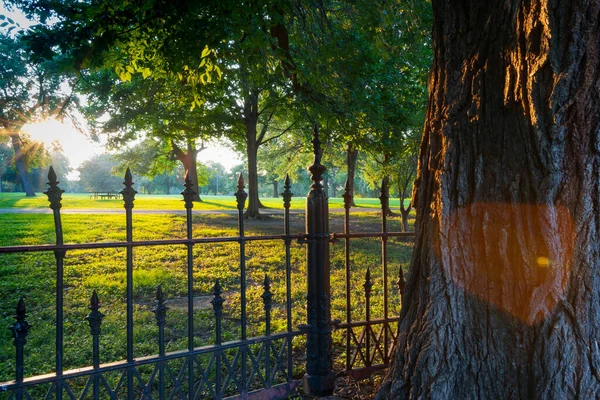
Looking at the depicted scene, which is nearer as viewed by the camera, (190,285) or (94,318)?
(94,318)

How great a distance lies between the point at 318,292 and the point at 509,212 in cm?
170

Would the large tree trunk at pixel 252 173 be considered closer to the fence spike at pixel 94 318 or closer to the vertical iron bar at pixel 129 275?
the vertical iron bar at pixel 129 275

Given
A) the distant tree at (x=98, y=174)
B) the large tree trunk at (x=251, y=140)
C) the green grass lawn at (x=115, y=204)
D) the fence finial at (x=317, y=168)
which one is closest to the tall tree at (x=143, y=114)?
the large tree trunk at (x=251, y=140)

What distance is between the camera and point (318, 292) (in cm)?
355

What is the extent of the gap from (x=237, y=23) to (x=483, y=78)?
2439mm

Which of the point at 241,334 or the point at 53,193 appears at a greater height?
the point at 53,193

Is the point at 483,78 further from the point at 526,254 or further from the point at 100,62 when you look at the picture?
the point at 100,62

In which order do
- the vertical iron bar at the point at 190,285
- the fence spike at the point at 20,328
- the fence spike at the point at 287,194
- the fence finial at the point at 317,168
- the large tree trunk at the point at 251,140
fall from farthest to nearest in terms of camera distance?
the large tree trunk at the point at 251,140 < the fence finial at the point at 317,168 < the fence spike at the point at 287,194 < the vertical iron bar at the point at 190,285 < the fence spike at the point at 20,328

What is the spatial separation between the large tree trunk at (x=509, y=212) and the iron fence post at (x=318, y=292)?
2.90 ft

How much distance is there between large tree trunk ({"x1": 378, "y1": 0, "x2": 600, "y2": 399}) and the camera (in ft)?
7.18

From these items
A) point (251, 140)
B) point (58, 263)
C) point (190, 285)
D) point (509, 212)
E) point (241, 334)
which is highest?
point (251, 140)

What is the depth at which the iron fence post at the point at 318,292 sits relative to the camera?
3.53m

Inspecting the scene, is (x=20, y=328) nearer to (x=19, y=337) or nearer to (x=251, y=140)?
(x=19, y=337)

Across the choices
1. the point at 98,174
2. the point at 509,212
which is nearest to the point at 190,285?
the point at 509,212
